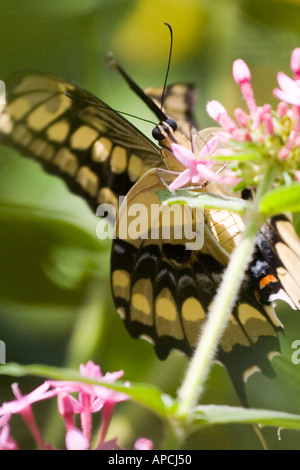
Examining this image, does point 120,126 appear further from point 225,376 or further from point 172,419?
point 172,419

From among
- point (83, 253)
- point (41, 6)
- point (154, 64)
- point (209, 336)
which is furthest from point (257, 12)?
point (209, 336)

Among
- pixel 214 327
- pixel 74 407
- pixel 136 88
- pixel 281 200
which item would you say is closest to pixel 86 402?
pixel 74 407

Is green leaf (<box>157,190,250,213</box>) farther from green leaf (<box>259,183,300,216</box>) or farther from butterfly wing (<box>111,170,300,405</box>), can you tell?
butterfly wing (<box>111,170,300,405</box>)

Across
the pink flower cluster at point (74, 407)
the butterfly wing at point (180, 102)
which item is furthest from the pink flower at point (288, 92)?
the butterfly wing at point (180, 102)

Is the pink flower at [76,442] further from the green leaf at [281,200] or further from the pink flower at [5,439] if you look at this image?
the green leaf at [281,200]

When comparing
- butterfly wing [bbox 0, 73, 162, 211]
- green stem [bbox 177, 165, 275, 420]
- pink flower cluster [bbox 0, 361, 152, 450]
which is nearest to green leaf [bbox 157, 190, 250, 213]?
green stem [bbox 177, 165, 275, 420]
